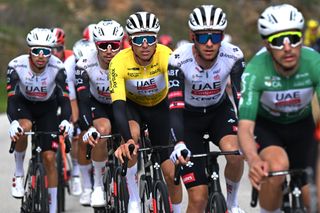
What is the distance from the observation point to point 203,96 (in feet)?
28.1

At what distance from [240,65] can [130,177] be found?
5.86ft

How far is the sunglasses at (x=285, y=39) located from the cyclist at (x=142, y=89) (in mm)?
2230

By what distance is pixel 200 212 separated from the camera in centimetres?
820

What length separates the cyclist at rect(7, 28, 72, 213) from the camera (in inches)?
422

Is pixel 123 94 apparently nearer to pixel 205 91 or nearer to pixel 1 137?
pixel 205 91

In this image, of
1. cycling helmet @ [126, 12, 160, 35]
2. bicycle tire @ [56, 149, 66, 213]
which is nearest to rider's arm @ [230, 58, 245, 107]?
cycling helmet @ [126, 12, 160, 35]

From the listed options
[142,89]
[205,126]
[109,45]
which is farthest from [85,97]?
[205,126]

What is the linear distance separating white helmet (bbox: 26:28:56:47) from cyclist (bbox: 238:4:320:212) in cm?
412

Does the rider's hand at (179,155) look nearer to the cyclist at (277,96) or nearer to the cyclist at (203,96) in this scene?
the cyclist at (203,96)

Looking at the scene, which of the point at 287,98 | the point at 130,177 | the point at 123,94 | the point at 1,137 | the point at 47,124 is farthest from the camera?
the point at 1,137

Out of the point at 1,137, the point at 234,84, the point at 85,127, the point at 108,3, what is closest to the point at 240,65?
the point at 234,84

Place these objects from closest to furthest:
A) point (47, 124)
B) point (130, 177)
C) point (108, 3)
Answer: point (130, 177) → point (47, 124) → point (108, 3)

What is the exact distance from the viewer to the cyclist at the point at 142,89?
29.7 feet

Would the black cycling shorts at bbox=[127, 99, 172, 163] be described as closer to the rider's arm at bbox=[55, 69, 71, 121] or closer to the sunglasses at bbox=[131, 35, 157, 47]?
the sunglasses at bbox=[131, 35, 157, 47]
